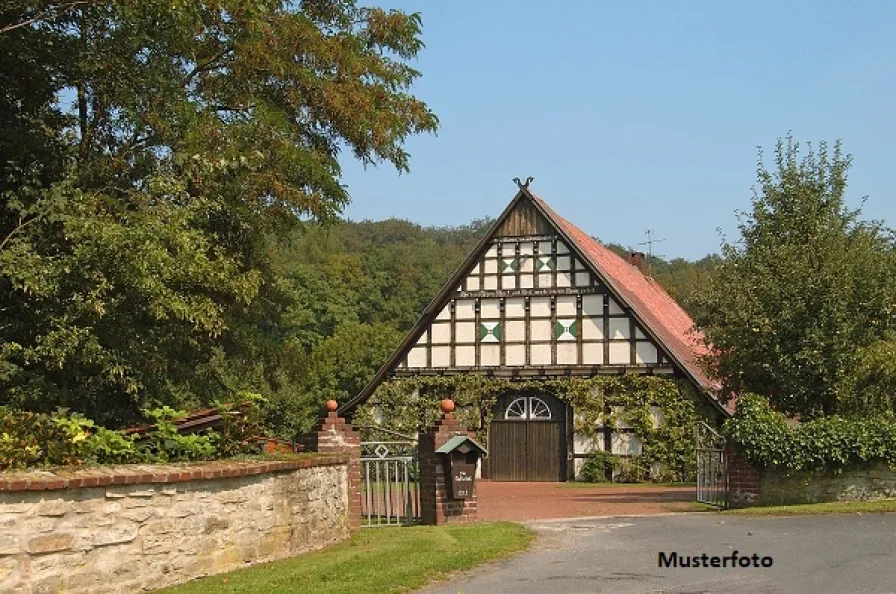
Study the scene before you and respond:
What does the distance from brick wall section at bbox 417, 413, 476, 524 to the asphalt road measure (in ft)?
4.60

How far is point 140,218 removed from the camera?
14.7 m

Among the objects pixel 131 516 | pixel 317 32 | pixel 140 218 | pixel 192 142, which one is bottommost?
pixel 131 516

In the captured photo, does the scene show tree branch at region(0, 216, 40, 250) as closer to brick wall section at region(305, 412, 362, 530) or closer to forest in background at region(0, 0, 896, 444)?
forest in background at region(0, 0, 896, 444)

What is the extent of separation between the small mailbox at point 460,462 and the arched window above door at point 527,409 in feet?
52.1

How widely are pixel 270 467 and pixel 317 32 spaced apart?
9.86m

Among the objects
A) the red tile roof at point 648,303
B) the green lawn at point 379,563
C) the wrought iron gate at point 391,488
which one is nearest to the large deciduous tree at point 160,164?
the wrought iron gate at point 391,488

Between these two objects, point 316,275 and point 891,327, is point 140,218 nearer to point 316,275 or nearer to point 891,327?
point 891,327

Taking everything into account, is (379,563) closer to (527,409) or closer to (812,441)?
(812,441)

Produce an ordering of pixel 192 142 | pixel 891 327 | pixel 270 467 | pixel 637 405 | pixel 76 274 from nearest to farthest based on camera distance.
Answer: pixel 270 467 → pixel 76 274 → pixel 192 142 → pixel 891 327 → pixel 637 405

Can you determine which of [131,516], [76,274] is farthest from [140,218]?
[131,516]

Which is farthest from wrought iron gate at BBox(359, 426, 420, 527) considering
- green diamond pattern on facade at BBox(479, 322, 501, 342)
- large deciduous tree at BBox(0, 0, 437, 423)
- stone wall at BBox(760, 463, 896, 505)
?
green diamond pattern on facade at BBox(479, 322, 501, 342)

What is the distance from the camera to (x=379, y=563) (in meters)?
11.1

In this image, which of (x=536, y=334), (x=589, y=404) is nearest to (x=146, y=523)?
(x=589, y=404)

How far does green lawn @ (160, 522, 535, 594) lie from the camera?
9914 millimetres
